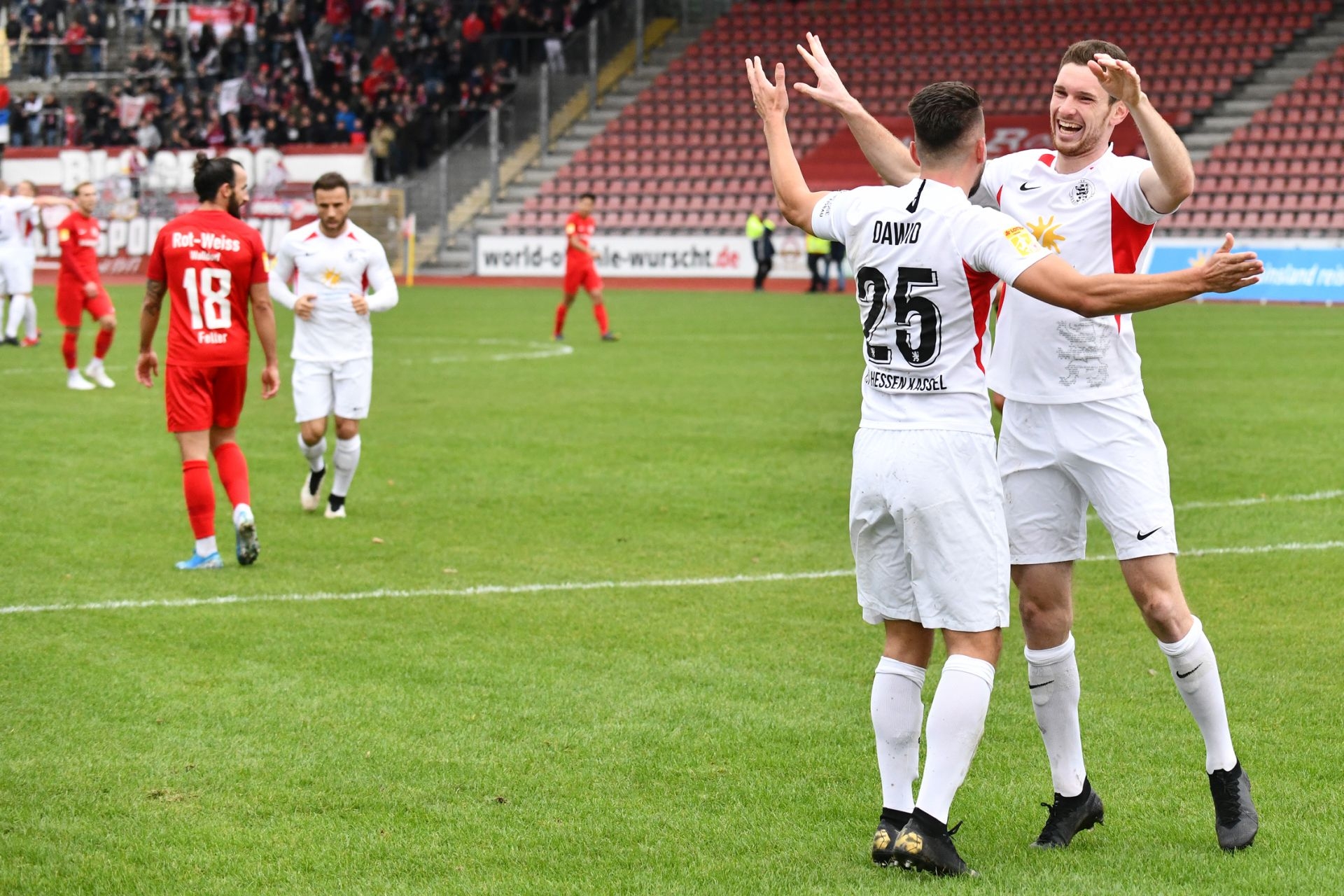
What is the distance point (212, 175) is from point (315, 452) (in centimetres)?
253

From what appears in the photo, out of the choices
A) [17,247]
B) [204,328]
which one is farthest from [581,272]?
[204,328]

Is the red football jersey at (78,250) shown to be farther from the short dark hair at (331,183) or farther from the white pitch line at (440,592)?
the white pitch line at (440,592)

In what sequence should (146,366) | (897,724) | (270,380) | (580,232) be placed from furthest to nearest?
(580,232), (270,380), (146,366), (897,724)

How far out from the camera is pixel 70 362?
17750 mm

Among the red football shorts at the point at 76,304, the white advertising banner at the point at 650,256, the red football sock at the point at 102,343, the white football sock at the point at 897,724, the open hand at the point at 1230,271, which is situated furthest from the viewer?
the white advertising banner at the point at 650,256

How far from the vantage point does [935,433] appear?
14.2 ft

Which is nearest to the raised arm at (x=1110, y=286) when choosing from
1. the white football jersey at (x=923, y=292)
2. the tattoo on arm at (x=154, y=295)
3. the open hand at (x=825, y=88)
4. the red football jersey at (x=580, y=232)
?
the white football jersey at (x=923, y=292)

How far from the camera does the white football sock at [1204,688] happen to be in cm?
469

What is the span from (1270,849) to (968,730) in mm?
1011

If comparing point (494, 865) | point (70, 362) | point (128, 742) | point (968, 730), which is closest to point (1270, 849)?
point (968, 730)

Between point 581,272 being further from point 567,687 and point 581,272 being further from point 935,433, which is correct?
point 935,433

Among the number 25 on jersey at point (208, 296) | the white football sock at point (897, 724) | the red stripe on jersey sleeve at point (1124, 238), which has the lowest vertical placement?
the white football sock at point (897, 724)

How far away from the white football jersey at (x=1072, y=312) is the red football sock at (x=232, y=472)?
5.19 metres

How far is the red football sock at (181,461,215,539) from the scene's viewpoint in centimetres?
863
